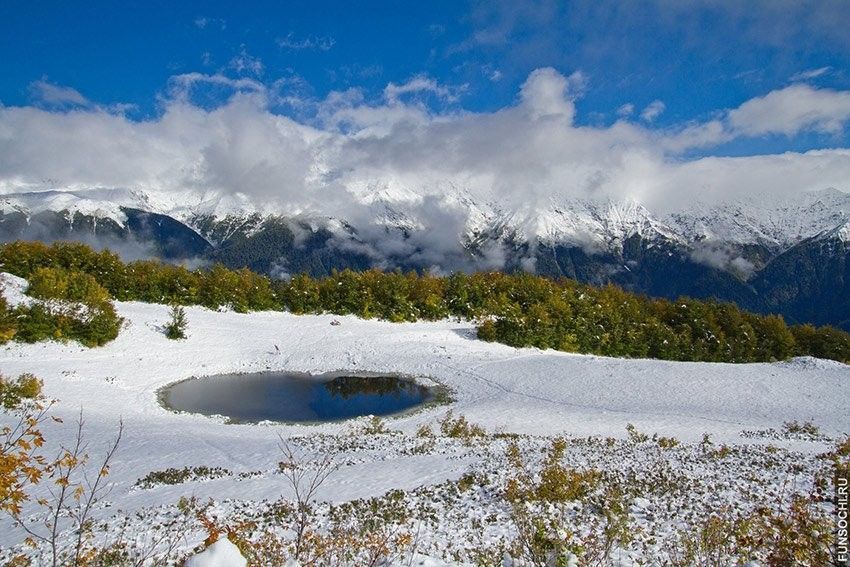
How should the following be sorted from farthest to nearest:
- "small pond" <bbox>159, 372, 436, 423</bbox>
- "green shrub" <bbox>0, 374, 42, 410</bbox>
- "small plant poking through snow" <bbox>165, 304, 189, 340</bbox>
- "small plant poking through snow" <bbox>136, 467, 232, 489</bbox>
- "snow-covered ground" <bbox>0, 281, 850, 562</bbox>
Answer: "small plant poking through snow" <bbox>165, 304, 189, 340</bbox>, "small pond" <bbox>159, 372, 436, 423</bbox>, "green shrub" <bbox>0, 374, 42, 410</bbox>, "snow-covered ground" <bbox>0, 281, 850, 562</bbox>, "small plant poking through snow" <bbox>136, 467, 232, 489</bbox>

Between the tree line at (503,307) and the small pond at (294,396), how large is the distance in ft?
36.8

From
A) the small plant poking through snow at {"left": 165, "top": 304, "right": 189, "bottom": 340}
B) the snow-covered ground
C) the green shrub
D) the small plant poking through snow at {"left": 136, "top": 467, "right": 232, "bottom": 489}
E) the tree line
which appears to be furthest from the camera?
the tree line

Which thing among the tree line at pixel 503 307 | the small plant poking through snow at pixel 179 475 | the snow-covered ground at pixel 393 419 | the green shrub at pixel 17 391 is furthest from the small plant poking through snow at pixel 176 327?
the small plant poking through snow at pixel 179 475

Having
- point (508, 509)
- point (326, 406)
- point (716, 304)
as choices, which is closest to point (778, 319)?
point (716, 304)

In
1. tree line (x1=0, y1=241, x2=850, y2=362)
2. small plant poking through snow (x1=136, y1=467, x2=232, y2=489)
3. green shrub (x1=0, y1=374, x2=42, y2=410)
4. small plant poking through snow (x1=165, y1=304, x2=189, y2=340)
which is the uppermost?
tree line (x1=0, y1=241, x2=850, y2=362)

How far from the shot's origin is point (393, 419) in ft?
68.8

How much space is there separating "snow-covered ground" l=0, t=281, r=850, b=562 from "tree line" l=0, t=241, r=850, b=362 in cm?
200

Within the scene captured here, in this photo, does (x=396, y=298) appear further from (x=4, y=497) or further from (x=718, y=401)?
(x=4, y=497)

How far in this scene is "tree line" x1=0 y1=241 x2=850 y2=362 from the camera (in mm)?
36906

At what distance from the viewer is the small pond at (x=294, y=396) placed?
22.1 m

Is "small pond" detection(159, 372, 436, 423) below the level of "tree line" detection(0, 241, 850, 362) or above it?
below

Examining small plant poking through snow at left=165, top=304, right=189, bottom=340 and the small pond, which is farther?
small plant poking through snow at left=165, top=304, right=189, bottom=340

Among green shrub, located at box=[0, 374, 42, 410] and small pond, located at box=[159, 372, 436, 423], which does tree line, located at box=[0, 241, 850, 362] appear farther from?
green shrub, located at box=[0, 374, 42, 410]

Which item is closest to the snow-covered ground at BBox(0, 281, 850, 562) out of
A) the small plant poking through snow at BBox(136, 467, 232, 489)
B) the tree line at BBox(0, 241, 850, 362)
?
the small plant poking through snow at BBox(136, 467, 232, 489)
